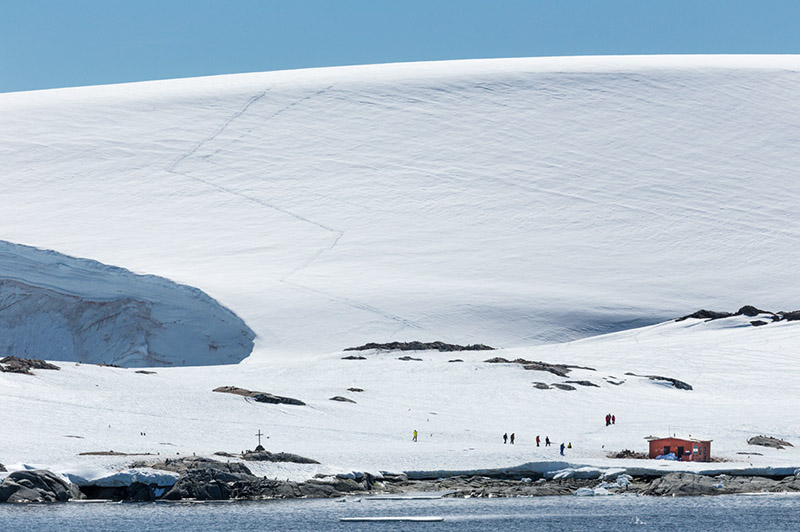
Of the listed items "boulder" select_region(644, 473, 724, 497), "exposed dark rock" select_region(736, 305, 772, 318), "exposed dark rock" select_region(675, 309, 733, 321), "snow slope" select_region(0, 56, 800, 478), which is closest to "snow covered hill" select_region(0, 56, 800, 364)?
"snow slope" select_region(0, 56, 800, 478)

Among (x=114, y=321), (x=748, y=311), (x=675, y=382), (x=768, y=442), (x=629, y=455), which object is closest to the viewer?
(x=629, y=455)

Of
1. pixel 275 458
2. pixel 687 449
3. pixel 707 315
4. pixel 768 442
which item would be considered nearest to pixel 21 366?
pixel 275 458

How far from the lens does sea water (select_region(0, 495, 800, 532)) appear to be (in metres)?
31.8

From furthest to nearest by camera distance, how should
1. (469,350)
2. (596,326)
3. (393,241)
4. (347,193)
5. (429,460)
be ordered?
(347,193)
(393,241)
(596,326)
(469,350)
(429,460)

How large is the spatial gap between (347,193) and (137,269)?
21932mm

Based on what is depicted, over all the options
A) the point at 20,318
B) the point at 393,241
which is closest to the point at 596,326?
the point at 393,241

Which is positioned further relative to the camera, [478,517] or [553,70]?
[553,70]

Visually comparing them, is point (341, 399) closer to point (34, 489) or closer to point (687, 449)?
point (687, 449)

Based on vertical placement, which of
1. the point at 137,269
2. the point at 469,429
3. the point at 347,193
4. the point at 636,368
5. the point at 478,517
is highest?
the point at 347,193

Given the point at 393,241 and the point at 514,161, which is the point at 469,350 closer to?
the point at 393,241

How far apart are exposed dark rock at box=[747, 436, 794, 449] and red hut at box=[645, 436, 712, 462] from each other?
4.16 metres

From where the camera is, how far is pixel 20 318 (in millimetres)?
77500

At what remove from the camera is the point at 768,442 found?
46.0 metres

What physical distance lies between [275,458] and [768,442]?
1848 cm
